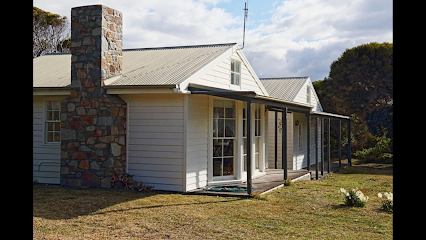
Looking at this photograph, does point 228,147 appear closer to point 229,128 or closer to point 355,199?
point 229,128

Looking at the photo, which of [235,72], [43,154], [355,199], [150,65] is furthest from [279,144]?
[43,154]

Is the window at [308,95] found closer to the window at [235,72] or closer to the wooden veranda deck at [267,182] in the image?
the wooden veranda deck at [267,182]

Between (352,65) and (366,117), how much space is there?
3.34m

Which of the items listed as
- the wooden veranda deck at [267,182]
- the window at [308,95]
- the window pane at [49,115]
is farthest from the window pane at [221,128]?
the window at [308,95]

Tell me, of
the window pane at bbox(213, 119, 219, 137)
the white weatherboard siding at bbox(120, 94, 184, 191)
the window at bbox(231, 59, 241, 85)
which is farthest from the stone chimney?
the window at bbox(231, 59, 241, 85)

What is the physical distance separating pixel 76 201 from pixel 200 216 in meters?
2.81

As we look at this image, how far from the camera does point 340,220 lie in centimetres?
745

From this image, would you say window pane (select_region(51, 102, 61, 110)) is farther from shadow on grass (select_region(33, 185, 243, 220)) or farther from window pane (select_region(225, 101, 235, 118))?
window pane (select_region(225, 101, 235, 118))

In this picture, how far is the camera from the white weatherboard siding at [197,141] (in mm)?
10242

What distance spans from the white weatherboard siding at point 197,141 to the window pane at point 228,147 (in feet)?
2.40

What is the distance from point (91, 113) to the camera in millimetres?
10594

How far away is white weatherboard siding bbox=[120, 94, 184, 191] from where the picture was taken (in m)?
10.2
